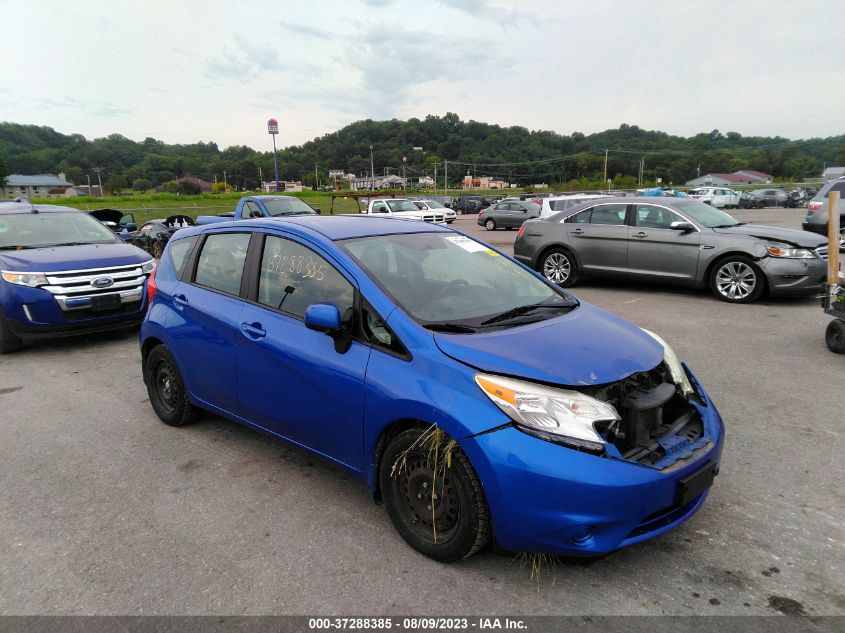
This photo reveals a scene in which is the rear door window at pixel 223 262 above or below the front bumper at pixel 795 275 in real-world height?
above

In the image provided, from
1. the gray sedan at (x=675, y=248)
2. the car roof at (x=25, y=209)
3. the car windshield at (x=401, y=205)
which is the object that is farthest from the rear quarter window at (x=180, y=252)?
the car windshield at (x=401, y=205)

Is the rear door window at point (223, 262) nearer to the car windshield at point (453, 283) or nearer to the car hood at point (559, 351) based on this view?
the car windshield at point (453, 283)

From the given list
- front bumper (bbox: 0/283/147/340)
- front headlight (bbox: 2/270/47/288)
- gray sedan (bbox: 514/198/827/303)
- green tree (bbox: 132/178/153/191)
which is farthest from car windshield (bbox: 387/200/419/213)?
green tree (bbox: 132/178/153/191)

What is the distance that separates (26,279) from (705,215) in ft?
32.0

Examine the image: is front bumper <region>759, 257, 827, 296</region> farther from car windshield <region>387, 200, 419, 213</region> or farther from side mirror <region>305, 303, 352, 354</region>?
car windshield <region>387, 200, 419, 213</region>

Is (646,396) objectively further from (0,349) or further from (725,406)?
(0,349)

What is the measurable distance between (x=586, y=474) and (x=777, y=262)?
25.4ft

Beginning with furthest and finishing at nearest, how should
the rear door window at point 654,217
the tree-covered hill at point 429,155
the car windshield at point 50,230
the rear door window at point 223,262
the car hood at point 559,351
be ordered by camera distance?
the tree-covered hill at point 429,155 → the rear door window at point 654,217 → the car windshield at point 50,230 → the rear door window at point 223,262 → the car hood at point 559,351

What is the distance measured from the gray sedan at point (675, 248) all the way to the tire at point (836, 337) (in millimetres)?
2529

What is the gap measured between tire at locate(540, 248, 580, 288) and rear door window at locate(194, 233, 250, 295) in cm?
728

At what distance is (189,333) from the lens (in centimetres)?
406

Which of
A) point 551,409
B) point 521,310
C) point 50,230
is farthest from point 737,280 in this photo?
→ point 50,230

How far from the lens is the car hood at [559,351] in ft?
8.50

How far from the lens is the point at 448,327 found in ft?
9.60
